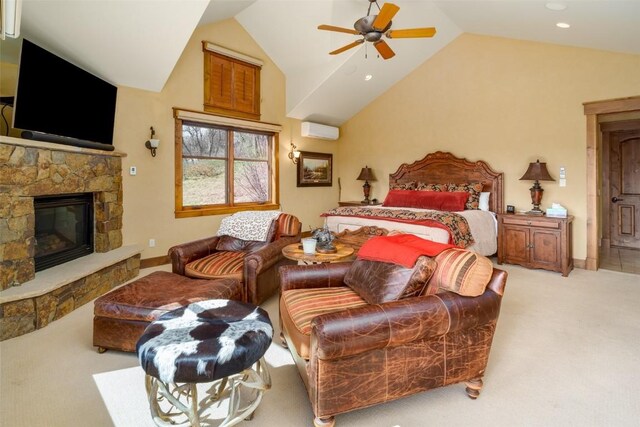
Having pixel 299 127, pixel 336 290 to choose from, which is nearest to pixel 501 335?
pixel 336 290

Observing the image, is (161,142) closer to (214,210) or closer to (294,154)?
(214,210)

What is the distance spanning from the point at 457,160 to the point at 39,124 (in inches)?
227

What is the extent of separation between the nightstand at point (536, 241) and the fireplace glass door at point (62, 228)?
216 inches

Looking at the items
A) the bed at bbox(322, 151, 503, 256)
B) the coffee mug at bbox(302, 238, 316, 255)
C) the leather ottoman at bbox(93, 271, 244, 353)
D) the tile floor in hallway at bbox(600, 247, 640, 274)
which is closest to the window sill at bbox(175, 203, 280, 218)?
the bed at bbox(322, 151, 503, 256)

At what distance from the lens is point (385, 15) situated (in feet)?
11.2

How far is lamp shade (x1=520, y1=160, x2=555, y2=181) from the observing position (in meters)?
4.81

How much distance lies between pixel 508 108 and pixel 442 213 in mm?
2187

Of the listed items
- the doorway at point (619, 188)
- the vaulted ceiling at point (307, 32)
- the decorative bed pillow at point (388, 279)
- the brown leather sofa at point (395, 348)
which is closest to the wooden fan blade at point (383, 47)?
the vaulted ceiling at point (307, 32)

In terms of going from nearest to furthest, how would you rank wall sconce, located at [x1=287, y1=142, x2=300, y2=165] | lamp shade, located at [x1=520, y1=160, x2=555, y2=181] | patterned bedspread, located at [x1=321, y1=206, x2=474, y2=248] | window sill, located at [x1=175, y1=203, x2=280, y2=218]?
patterned bedspread, located at [x1=321, y1=206, x2=474, y2=248], lamp shade, located at [x1=520, y1=160, x2=555, y2=181], window sill, located at [x1=175, y1=203, x2=280, y2=218], wall sconce, located at [x1=287, y1=142, x2=300, y2=165]

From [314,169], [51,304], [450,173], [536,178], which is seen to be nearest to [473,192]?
[450,173]

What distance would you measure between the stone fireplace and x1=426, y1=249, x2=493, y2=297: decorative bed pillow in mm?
3117

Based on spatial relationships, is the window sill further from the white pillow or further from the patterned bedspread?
the white pillow

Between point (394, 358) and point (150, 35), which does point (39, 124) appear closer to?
point (150, 35)

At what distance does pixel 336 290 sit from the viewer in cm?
234
